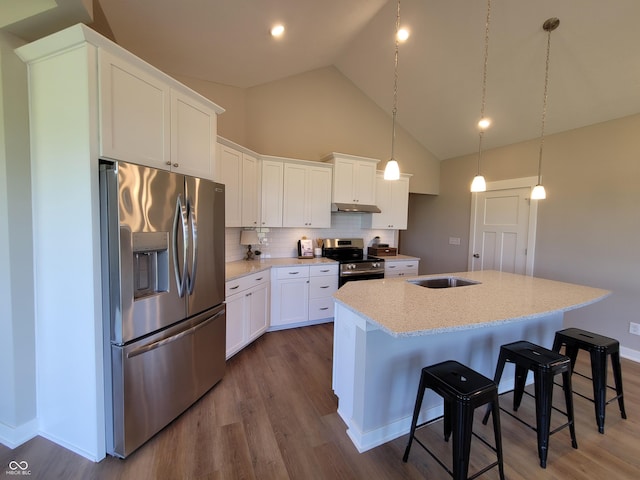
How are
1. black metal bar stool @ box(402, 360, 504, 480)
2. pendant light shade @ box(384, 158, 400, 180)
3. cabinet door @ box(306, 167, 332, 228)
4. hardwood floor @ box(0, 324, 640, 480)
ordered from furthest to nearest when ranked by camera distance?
cabinet door @ box(306, 167, 332, 228), pendant light shade @ box(384, 158, 400, 180), hardwood floor @ box(0, 324, 640, 480), black metal bar stool @ box(402, 360, 504, 480)

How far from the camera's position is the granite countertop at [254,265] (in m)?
2.82

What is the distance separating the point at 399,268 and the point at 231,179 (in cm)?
293

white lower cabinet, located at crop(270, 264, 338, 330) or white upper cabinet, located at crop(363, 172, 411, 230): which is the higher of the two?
white upper cabinet, located at crop(363, 172, 411, 230)

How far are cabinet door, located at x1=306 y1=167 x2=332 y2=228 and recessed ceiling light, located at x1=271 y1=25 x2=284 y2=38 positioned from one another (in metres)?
1.62

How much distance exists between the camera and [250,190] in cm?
347

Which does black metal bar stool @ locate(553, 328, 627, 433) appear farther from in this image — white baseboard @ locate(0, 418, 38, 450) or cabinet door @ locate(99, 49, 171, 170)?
white baseboard @ locate(0, 418, 38, 450)

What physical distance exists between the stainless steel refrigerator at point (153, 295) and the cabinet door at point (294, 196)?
5.62 ft

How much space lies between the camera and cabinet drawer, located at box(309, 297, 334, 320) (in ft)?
12.3

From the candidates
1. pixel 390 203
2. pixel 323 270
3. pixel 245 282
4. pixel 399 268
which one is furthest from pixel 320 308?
pixel 390 203

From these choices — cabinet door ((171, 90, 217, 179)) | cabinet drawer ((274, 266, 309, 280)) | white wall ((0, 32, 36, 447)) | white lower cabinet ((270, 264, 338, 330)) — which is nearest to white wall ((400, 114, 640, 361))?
white lower cabinet ((270, 264, 338, 330))

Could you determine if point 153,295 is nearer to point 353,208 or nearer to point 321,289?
point 321,289

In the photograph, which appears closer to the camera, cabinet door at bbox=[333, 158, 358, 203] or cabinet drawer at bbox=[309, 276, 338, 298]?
cabinet drawer at bbox=[309, 276, 338, 298]

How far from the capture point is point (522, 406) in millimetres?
2219

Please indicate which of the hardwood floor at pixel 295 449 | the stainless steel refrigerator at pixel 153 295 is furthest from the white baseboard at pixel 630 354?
the stainless steel refrigerator at pixel 153 295
